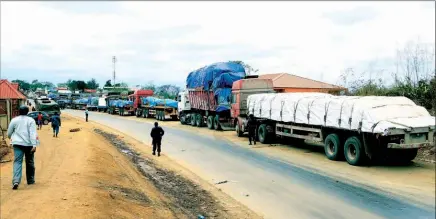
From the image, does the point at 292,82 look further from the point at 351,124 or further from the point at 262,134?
the point at 351,124

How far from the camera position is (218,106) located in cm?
2842

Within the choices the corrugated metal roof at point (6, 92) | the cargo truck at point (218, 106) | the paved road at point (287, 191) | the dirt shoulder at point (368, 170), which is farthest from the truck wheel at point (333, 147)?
the corrugated metal roof at point (6, 92)

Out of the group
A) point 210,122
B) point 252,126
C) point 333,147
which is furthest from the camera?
point 210,122

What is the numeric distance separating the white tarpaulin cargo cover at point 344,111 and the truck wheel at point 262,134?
0.59 m

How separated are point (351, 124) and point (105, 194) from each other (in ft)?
27.3

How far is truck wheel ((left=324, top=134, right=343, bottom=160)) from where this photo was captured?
49.0 ft

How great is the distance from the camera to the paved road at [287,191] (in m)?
8.32

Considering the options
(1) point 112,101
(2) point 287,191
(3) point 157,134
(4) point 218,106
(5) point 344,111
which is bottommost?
(2) point 287,191

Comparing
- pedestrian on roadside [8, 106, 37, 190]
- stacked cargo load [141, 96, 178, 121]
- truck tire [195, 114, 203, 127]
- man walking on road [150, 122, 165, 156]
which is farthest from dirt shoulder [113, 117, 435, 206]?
stacked cargo load [141, 96, 178, 121]

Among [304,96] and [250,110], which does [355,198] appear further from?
[250,110]

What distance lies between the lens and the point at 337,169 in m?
13.4

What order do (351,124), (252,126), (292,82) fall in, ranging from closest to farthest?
1. (351,124)
2. (252,126)
3. (292,82)

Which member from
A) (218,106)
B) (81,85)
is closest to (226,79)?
(218,106)

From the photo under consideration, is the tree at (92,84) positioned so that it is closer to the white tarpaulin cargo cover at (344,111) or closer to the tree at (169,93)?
the tree at (169,93)
